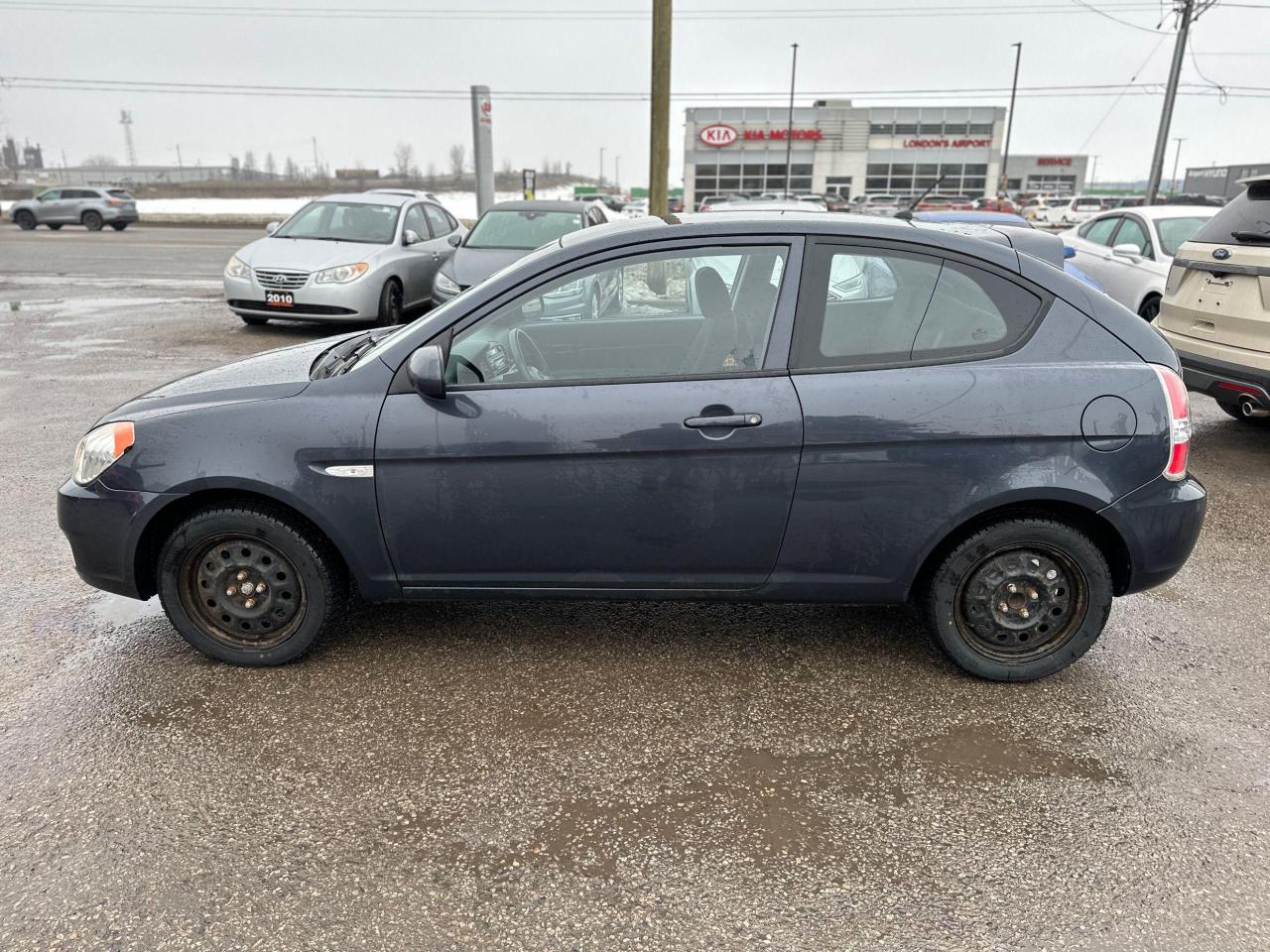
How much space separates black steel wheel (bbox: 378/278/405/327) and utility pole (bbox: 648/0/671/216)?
334cm

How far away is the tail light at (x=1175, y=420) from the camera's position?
312 centimetres

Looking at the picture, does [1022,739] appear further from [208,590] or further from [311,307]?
[311,307]

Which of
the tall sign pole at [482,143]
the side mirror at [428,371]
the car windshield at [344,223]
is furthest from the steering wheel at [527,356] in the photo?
the tall sign pole at [482,143]

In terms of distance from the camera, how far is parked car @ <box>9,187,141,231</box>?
1299 inches

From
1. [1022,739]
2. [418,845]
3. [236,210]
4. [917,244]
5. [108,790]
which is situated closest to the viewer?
[418,845]

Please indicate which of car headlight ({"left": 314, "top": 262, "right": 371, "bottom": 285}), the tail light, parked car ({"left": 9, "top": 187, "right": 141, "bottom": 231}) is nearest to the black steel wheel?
car headlight ({"left": 314, "top": 262, "right": 371, "bottom": 285})

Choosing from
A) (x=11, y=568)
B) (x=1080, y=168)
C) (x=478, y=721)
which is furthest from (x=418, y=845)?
(x=1080, y=168)

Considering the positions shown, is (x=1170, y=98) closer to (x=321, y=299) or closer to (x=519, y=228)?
(x=519, y=228)

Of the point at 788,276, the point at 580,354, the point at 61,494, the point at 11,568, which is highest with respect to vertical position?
the point at 788,276

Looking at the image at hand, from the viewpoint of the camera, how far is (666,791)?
9.01 feet

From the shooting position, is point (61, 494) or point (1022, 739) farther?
point (61, 494)

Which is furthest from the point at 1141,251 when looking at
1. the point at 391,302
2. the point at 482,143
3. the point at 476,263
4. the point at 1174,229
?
the point at 482,143

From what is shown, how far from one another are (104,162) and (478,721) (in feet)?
440

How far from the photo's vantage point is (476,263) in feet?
33.6
